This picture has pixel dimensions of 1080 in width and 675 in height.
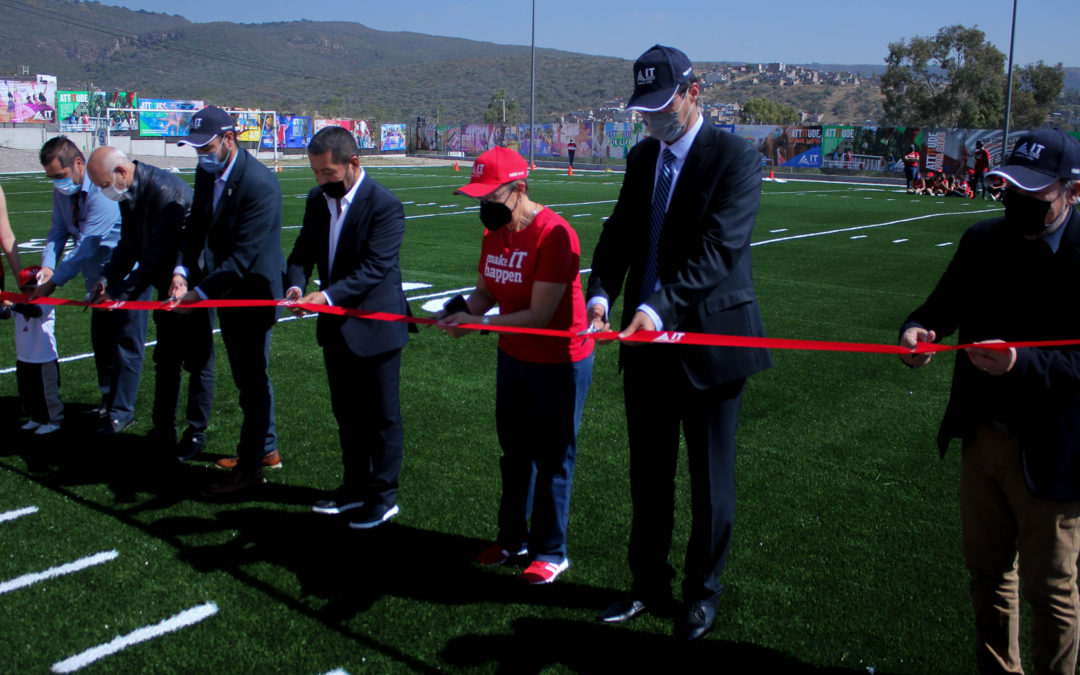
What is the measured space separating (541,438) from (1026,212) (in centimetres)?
218

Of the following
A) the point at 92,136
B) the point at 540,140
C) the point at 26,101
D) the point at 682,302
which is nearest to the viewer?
the point at 682,302

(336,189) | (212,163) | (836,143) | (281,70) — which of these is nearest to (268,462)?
(212,163)

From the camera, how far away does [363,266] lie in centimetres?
466

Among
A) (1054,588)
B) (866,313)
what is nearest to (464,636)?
(1054,588)

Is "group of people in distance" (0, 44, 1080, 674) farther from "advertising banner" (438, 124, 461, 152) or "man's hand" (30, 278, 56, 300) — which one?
"advertising banner" (438, 124, 461, 152)

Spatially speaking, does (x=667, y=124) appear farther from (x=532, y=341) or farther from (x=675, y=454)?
(x=675, y=454)

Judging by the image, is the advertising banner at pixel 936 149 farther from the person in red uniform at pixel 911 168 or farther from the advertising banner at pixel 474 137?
the advertising banner at pixel 474 137

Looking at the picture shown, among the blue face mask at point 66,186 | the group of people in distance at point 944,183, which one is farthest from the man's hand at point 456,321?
the group of people in distance at point 944,183

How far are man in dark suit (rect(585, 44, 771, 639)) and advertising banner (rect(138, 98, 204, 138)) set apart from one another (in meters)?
52.7

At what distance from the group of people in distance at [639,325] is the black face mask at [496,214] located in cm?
1

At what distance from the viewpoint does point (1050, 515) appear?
2.79 metres

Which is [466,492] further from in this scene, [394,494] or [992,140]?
[992,140]

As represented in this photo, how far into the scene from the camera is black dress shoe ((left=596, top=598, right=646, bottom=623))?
12.6ft

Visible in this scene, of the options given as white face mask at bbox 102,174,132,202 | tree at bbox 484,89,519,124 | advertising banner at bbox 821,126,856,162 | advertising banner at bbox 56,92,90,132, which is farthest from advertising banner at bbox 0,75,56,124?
white face mask at bbox 102,174,132,202
